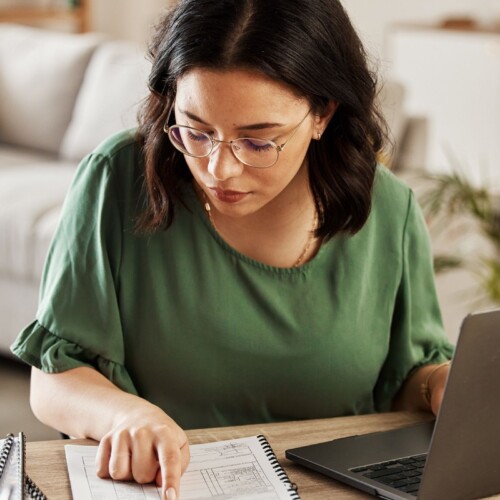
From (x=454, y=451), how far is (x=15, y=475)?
47cm

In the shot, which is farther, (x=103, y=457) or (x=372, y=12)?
(x=372, y=12)

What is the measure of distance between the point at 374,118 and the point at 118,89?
257cm

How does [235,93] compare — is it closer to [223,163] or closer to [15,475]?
[223,163]

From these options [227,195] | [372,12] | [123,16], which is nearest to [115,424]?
[227,195]

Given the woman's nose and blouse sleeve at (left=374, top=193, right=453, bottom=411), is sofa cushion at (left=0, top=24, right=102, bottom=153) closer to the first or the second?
blouse sleeve at (left=374, top=193, right=453, bottom=411)

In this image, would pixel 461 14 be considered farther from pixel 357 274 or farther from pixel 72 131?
pixel 357 274

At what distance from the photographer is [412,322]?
5.17ft

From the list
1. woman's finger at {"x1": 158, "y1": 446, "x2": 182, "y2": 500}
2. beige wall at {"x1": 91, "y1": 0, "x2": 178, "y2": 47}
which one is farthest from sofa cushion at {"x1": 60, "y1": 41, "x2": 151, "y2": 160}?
woman's finger at {"x1": 158, "y1": 446, "x2": 182, "y2": 500}

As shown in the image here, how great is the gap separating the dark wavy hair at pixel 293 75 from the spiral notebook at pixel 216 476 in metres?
0.35

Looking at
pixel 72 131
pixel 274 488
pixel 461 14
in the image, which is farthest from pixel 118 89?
pixel 274 488

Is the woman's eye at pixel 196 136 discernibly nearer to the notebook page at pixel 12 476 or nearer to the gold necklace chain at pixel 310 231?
the gold necklace chain at pixel 310 231

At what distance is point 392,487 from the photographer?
116 centimetres

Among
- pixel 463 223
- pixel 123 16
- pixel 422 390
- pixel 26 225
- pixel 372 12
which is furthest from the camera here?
pixel 123 16

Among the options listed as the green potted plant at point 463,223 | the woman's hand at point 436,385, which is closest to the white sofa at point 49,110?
the green potted plant at point 463,223
